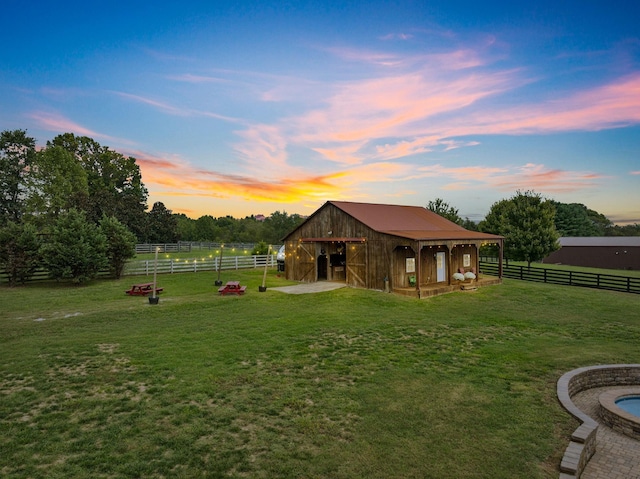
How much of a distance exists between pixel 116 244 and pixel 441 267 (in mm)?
20571

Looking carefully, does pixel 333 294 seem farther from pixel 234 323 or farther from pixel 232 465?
pixel 232 465

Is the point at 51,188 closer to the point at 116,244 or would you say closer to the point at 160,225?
the point at 160,225

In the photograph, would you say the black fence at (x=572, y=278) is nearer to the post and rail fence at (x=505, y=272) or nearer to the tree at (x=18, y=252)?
the post and rail fence at (x=505, y=272)

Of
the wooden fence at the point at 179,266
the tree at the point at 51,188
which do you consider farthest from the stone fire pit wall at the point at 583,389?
the tree at the point at 51,188

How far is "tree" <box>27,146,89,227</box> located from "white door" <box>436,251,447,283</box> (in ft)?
127

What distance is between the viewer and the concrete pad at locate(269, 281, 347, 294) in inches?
767

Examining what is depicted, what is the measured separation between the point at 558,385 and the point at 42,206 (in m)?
48.7

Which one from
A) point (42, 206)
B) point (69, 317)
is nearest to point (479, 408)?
point (69, 317)

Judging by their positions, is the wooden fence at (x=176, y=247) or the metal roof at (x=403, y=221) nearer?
the metal roof at (x=403, y=221)

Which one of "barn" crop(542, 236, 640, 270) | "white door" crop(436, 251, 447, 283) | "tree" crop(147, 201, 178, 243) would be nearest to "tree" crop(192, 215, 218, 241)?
"tree" crop(147, 201, 178, 243)

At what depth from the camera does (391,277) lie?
62.6 ft

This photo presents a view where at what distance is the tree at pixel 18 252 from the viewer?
19375 millimetres

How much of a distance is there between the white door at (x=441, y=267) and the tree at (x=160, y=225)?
144 ft

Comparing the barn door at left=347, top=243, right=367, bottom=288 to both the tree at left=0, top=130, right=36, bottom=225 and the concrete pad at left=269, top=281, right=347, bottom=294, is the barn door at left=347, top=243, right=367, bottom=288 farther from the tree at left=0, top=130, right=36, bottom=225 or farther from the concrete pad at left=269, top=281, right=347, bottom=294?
the tree at left=0, top=130, right=36, bottom=225
